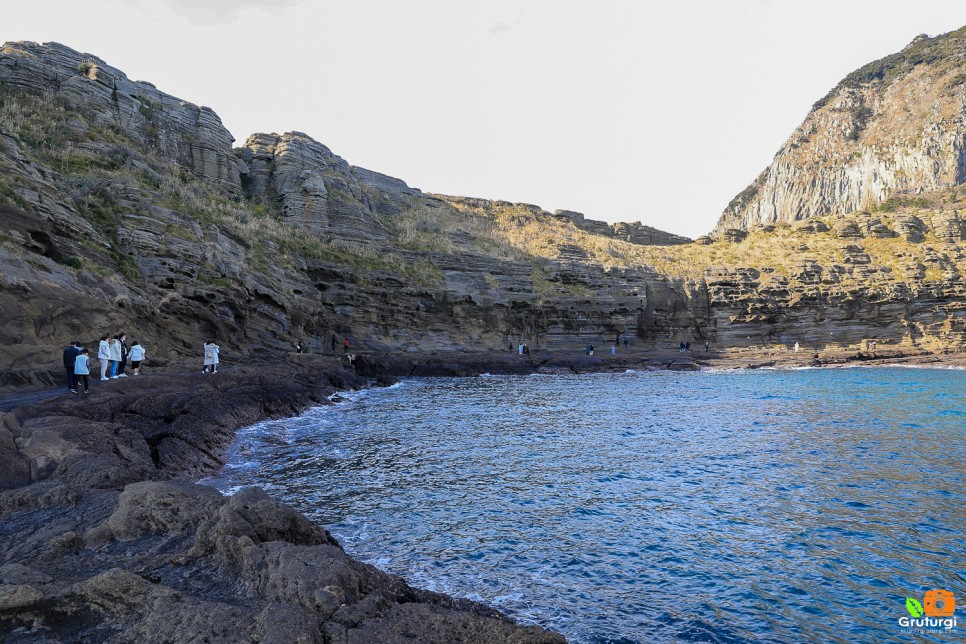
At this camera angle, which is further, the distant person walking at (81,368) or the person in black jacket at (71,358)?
the person in black jacket at (71,358)

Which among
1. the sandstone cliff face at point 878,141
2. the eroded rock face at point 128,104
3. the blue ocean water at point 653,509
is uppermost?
the sandstone cliff face at point 878,141

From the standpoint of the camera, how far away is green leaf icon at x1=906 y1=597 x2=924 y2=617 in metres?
6.98

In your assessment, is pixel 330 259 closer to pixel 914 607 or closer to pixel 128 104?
pixel 128 104

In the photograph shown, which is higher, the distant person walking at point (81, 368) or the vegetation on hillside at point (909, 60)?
the vegetation on hillside at point (909, 60)

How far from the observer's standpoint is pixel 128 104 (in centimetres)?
4966

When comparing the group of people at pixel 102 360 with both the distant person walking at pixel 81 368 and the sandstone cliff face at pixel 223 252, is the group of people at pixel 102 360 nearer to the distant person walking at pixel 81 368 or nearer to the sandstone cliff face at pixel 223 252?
the distant person walking at pixel 81 368

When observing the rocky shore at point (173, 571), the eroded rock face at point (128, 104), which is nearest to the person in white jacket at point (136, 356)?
the rocky shore at point (173, 571)

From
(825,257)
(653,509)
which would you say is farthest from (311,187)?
(825,257)

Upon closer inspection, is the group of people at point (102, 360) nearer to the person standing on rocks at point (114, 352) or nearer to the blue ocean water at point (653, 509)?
the person standing on rocks at point (114, 352)

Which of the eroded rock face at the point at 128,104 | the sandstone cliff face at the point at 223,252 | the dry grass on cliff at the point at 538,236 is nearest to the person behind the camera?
the sandstone cliff face at the point at 223,252

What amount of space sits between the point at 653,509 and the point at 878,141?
159 metres

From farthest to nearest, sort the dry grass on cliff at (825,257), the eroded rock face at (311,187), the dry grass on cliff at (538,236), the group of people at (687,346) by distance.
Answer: the dry grass on cliff at (538,236), the dry grass on cliff at (825,257), the group of people at (687,346), the eroded rock face at (311,187)

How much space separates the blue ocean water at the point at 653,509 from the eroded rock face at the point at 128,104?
1676 inches

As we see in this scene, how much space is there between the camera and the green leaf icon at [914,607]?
6984 millimetres
